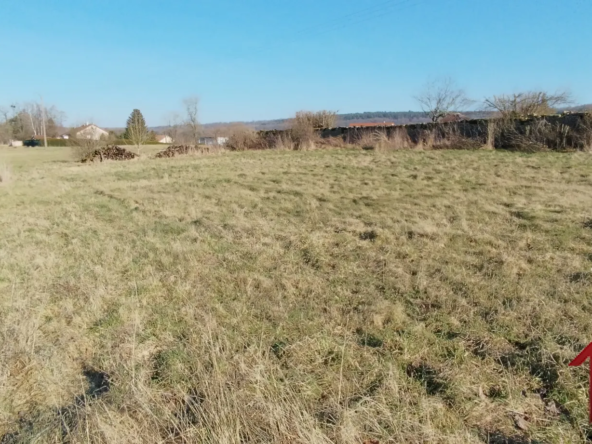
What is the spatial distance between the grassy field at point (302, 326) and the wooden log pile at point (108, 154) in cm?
1733

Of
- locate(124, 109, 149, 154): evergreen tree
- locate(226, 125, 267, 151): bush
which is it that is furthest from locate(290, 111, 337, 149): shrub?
locate(124, 109, 149, 154): evergreen tree

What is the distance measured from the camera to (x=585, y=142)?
595 inches

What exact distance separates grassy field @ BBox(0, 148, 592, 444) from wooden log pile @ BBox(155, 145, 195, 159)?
61.0ft

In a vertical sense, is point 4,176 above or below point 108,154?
below

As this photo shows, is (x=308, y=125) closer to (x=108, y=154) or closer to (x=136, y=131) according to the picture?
(x=136, y=131)

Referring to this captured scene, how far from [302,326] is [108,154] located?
23.5 m

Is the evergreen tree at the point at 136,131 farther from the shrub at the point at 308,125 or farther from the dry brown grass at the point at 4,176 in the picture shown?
the dry brown grass at the point at 4,176

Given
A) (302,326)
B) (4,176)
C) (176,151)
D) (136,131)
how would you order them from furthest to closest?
1. (136,131)
2. (176,151)
3. (4,176)
4. (302,326)

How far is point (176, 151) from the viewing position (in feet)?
84.2

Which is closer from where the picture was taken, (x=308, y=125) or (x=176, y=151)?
(x=176, y=151)

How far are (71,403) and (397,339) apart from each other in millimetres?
2278

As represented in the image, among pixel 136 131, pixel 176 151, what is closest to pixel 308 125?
pixel 176 151

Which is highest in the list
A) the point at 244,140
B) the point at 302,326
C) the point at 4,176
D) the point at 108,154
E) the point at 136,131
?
the point at 136,131

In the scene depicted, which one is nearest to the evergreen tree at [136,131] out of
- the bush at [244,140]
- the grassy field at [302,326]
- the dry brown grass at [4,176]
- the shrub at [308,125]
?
the bush at [244,140]
